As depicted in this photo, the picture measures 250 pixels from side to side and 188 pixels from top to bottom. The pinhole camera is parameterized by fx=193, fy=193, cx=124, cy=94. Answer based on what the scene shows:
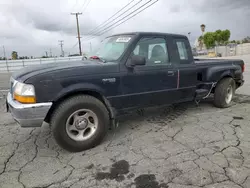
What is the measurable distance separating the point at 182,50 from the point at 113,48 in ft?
5.15

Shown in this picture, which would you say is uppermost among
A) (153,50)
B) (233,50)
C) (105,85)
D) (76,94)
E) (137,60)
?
(233,50)

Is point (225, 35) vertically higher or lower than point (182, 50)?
higher

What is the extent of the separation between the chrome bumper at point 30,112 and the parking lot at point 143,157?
23.5 inches

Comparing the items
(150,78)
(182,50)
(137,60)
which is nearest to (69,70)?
(137,60)

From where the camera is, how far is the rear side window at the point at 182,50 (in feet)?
13.6

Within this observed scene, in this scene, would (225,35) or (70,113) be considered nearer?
(70,113)

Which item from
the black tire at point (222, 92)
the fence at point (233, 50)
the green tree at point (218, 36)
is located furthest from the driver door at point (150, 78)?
the green tree at point (218, 36)

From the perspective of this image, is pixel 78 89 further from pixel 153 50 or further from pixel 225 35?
pixel 225 35

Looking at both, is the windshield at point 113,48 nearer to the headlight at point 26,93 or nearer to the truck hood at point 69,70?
the truck hood at point 69,70

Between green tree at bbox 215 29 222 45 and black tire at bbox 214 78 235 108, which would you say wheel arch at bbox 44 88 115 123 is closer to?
black tire at bbox 214 78 235 108

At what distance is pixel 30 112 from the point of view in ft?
9.00

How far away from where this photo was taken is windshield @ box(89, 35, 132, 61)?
139 inches

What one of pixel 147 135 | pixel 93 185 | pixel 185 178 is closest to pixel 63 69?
pixel 93 185

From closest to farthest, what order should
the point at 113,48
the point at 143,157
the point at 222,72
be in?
1. the point at 143,157
2. the point at 113,48
3. the point at 222,72
